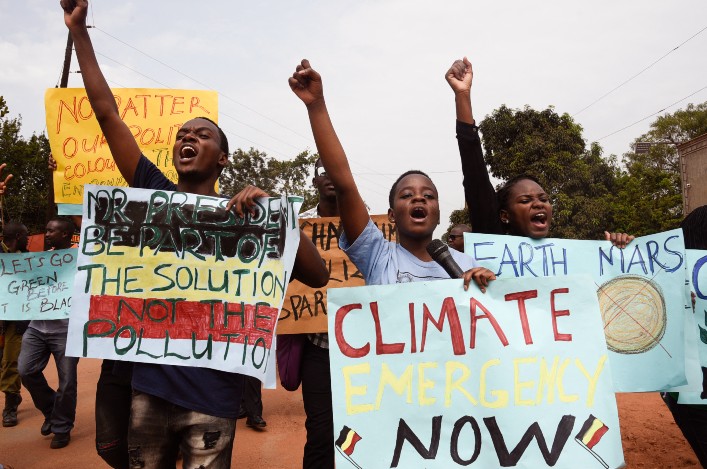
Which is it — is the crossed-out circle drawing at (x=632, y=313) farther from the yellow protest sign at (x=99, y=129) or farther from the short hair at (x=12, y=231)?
the short hair at (x=12, y=231)

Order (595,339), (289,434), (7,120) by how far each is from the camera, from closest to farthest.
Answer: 1. (595,339)
2. (289,434)
3. (7,120)

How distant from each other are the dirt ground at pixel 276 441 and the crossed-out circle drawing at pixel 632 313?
7.24 ft

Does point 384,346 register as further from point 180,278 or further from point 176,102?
point 176,102

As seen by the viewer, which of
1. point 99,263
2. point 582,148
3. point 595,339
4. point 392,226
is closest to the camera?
point 595,339

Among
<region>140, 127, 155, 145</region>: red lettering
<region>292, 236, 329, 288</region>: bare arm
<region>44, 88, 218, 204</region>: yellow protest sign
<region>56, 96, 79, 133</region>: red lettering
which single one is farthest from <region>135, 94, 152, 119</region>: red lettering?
<region>292, 236, 329, 288</region>: bare arm

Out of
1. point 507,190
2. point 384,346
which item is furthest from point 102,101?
point 507,190

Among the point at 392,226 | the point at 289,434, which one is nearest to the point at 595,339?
the point at 392,226

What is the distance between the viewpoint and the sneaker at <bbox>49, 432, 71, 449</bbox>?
4.73 m

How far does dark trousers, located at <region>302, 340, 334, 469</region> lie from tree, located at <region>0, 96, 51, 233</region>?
2600 centimetres

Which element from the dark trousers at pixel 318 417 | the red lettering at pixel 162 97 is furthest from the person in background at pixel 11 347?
the dark trousers at pixel 318 417

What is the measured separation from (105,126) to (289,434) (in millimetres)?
3395

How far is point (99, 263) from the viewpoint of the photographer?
2.09m

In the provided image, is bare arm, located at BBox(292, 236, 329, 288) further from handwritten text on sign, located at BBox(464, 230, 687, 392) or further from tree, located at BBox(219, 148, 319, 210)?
tree, located at BBox(219, 148, 319, 210)

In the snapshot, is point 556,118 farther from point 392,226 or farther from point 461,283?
point 461,283
